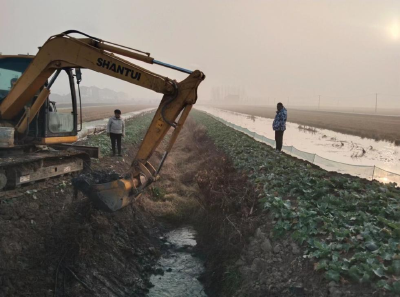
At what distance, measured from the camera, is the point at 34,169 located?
7742mm

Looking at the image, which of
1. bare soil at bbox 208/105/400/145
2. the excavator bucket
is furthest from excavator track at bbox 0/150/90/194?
bare soil at bbox 208/105/400/145

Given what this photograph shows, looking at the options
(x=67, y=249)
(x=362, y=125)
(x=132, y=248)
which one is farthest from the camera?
(x=362, y=125)

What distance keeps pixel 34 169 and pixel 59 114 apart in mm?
1602

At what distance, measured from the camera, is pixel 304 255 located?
5.33 m

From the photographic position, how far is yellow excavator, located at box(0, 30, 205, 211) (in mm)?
6680

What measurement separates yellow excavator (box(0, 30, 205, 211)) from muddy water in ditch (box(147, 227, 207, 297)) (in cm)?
202

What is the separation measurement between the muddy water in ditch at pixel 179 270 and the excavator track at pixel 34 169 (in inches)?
134

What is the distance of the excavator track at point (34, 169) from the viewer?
7077mm

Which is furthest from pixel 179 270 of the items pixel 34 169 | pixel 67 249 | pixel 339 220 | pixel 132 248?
pixel 34 169

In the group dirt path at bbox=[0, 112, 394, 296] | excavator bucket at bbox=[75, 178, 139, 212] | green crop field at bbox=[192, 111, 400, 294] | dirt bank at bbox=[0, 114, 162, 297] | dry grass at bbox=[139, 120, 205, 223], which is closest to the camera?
green crop field at bbox=[192, 111, 400, 294]

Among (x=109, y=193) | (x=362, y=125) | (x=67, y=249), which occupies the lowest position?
(x=67, y=249)

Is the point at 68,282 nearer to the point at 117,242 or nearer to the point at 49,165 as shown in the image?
the point at 117,242

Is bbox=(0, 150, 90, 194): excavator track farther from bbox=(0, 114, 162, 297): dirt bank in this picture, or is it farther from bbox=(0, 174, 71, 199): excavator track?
bbox=(0, 114, 162, 297): dirt bank

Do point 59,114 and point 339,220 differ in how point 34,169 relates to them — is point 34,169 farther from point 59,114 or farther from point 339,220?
point 339,220
